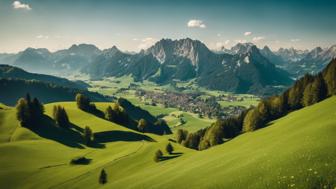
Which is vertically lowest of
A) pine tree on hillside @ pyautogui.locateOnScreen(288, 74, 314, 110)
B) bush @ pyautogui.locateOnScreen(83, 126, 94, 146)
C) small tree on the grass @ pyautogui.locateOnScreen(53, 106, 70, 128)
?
bush @ pyautogui.locateOnScreen(83, 126, 94, 146)

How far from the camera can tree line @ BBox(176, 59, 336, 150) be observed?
89.5 m

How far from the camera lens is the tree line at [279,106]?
294ft

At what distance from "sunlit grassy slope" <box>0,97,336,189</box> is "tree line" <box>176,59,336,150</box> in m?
9.84

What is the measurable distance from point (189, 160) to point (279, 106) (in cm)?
5057

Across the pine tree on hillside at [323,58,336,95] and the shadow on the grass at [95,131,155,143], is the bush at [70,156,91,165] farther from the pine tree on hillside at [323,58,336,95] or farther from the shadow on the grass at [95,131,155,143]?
the pine tree on hillside at [323,58,336,95]

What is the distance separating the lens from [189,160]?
69.1 m

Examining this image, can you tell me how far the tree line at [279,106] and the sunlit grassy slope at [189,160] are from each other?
32.3 feet

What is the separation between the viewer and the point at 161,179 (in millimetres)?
54156

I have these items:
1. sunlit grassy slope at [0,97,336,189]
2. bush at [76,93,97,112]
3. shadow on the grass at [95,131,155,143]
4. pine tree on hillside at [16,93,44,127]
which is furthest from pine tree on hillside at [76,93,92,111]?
shadow on the grass at [95,131,155,143]

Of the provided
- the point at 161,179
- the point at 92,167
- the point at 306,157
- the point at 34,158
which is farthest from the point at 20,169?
the point at 306,157

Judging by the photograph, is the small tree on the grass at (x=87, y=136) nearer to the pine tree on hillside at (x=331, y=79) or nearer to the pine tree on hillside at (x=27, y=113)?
the pine tree on hillside at (x=27, y=113)

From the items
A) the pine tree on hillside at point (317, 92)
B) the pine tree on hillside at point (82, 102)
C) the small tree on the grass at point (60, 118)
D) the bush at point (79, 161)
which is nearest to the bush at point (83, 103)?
the pine tree on hillside at point (82, 102)

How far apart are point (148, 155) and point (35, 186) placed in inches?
1339

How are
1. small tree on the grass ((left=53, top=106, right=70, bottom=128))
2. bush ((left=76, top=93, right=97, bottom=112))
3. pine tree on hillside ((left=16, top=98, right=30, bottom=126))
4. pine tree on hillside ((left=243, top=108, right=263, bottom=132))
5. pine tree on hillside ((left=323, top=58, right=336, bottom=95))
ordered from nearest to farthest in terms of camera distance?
pine tree on hillside ((left=323, top=58, right=336, bottom=95)), pine tree on hillside ((left=243, top=108, right=263, bottom=132)), pine tree on hillside ((left=16, top=98, right=30, bottom=126)), small tree on the grass ((left=53, top=106, right=70, bottom=128)), bush ((left=76, top=93, right=97, bottom=112))
